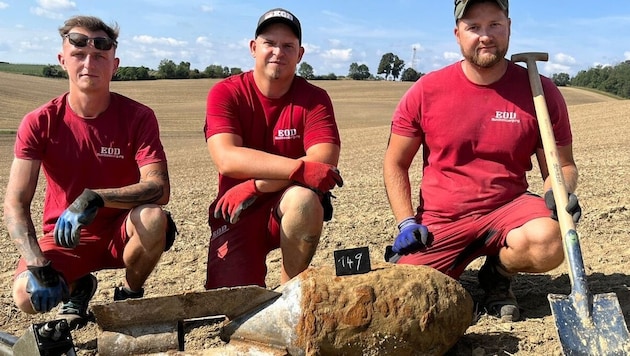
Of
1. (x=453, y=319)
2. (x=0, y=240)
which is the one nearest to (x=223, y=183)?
(x=453, y=319)

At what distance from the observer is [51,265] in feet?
11.3

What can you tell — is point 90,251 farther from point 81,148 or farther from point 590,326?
point 590,326

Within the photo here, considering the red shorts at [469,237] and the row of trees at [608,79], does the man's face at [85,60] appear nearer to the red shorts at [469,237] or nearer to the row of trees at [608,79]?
the red shorts at [469,237]

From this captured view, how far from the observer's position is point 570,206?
3.27 metres

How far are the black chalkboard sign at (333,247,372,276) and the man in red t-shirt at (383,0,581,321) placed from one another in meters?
0.62

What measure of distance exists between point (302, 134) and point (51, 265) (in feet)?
5.24

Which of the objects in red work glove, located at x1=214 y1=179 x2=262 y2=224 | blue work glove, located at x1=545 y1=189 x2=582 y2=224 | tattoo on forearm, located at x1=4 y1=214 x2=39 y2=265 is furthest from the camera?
red work glove, located at x1=214 y1=179 x2=262 y2=224

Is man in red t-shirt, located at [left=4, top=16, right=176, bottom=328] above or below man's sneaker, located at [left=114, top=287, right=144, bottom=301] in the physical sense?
above

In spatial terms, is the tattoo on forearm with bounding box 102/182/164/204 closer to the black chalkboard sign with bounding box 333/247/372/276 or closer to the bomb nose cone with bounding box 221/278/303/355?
the bomb nose cone with bounding box 221/278/303/355

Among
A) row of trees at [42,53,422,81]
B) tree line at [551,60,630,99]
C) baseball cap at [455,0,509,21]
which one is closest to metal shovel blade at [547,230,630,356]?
baseball cap at [455,0,509,21]

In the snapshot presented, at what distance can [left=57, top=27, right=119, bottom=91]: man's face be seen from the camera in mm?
3719

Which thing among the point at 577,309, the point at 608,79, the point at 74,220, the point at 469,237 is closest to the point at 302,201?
the point at 469,237

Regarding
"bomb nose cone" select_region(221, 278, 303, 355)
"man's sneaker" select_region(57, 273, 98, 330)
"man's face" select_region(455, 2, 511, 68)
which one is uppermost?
"man's face" select_region(455, 2, 511, 68)

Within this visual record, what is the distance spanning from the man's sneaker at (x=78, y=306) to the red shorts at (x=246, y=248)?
30.7 inches
